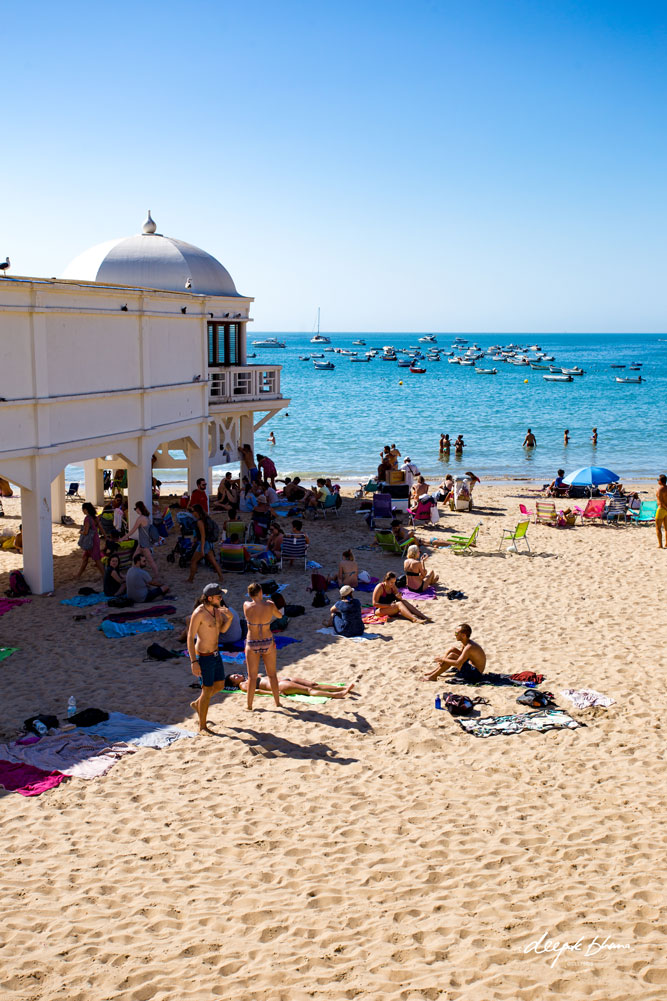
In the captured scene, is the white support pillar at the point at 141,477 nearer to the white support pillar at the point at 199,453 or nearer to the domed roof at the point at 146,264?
the white support pillar at the point at 199,453

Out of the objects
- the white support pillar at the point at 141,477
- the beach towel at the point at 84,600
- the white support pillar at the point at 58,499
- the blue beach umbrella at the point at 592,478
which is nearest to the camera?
the beach towel at the point at 84,600

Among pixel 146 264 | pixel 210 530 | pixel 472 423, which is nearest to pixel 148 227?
pixel 146 264

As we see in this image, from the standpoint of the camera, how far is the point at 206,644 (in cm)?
833

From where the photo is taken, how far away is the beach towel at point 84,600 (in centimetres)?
1276

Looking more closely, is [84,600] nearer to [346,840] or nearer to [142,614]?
[142,614]

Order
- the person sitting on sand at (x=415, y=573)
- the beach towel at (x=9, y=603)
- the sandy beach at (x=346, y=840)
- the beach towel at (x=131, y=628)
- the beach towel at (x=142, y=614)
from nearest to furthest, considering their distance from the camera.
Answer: the sandy beach at (x=346, y=840) < the beach towel at (x=131, y=628) < the beach towel at (x=142, y=614) < the beach towel at (x=9, y=603) < the person sitting on sand at (x=415, y=573)

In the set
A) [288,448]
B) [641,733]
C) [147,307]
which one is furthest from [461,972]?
[288,448]

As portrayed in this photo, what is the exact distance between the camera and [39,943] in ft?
16.7

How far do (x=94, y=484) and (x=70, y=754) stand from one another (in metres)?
14.4

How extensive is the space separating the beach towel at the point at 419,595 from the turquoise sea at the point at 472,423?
20702 millimetres

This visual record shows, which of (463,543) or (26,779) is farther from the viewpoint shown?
(463,543)

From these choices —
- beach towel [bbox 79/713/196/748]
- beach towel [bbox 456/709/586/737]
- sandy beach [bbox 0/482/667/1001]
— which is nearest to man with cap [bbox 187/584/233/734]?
beach towel [bbox 79/713/196/748]

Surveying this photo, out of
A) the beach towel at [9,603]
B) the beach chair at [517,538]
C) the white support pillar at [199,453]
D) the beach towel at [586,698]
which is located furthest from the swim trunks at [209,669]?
the white support pillar at [199,453]

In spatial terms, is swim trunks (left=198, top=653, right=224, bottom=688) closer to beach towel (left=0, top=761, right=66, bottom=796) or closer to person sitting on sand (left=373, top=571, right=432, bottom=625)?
beach towel (left=0, top=761, right=66, bottom=796)
